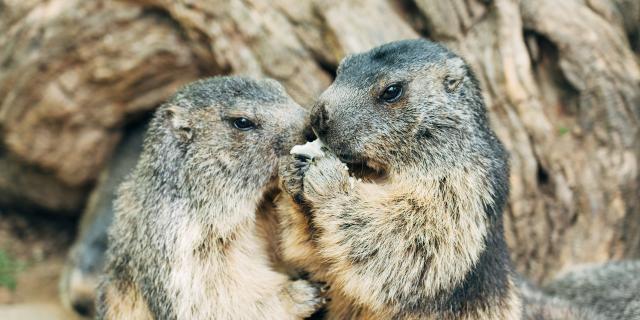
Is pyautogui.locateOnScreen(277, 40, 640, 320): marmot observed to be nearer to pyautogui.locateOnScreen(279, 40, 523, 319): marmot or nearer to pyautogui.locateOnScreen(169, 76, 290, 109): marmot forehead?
pyautogui.locateOnScreen(279, 40, 523, 319): marmot

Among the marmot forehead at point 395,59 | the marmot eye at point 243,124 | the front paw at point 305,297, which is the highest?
the marmot forehead at point 395,59

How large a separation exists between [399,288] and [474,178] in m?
0.96

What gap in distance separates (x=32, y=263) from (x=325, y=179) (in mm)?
6416

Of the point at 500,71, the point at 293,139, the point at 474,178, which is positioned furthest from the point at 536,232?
the point at 293,139

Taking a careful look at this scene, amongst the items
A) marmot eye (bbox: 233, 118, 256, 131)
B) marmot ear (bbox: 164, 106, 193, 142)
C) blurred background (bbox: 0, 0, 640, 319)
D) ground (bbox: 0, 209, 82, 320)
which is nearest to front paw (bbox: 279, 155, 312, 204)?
marmot eye (bbox: 233, 118, 256, 131)

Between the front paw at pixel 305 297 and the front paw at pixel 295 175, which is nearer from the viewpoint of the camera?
the front paw at pixel 295 175

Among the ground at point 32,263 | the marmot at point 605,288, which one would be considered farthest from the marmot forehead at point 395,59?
the ground at point 32,263

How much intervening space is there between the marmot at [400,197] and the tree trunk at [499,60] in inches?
85.2

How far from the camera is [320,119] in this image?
4.84 m

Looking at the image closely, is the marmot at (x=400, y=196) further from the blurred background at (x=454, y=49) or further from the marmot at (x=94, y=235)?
the marmot at (x=94, y=235)

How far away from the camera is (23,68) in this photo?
26.1 feet

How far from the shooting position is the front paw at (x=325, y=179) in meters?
4.64

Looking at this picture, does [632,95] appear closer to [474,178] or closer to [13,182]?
[474,178]

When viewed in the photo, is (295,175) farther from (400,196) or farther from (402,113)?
(402,113)
